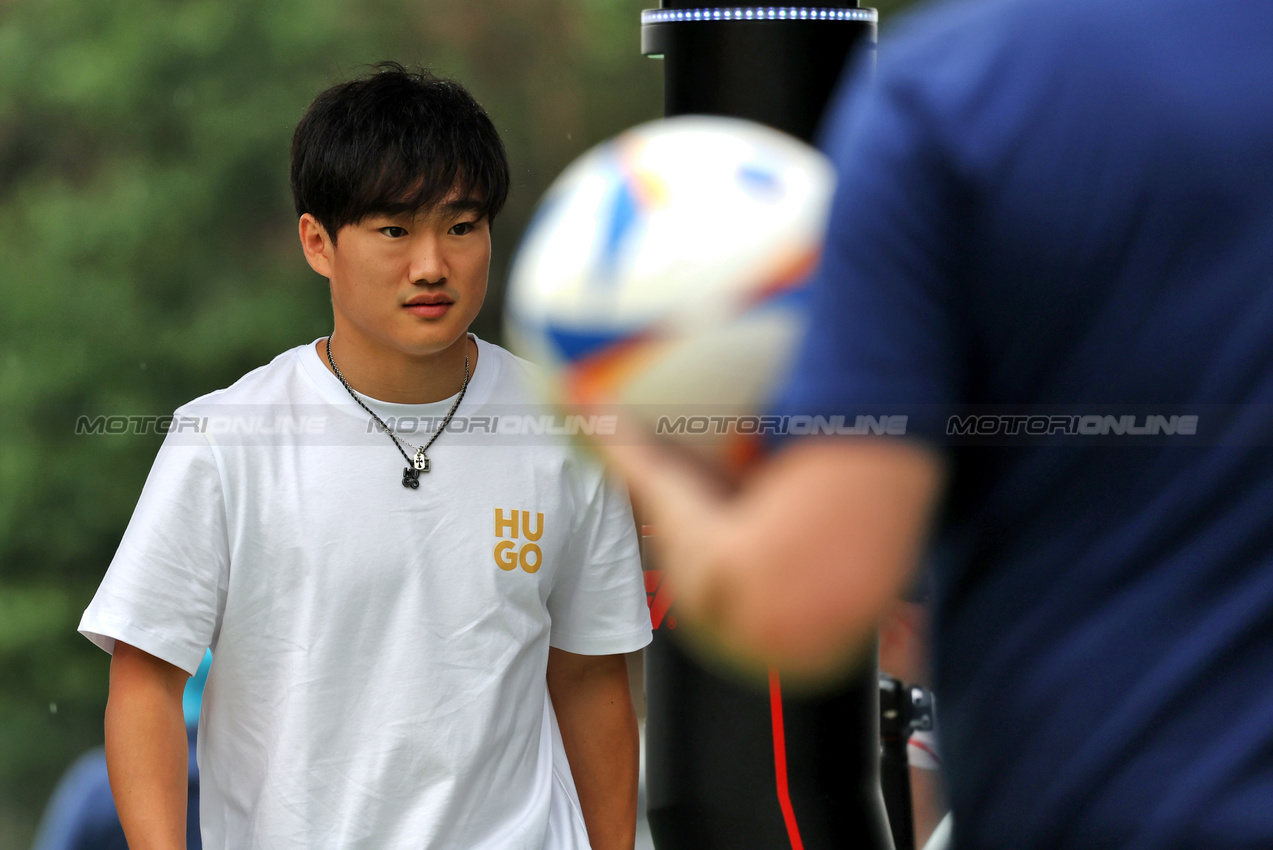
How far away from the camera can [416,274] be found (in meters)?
1.85

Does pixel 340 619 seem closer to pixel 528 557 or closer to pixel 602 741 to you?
pixel 528 557

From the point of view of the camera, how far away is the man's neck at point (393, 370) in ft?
6.48

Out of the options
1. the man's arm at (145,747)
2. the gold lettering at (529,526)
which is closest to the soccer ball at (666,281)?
the gold lettering at (529,526)

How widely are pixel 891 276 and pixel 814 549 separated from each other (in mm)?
158

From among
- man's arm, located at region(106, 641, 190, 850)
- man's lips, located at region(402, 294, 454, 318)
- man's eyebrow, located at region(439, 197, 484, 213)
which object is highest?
man's eyebrow, located at region(439, 197, 484, 213)

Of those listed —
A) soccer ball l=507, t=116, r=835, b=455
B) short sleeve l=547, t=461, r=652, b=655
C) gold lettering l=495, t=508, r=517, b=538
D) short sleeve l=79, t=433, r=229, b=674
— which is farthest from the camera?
short sleeve l=547, t=461, r=652, b=655

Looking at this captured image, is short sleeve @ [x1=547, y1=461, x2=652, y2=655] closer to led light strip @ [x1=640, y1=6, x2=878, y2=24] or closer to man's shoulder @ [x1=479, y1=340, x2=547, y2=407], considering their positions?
man's shoulder @ [x1=479, y1=340, x2=547, y2=407]

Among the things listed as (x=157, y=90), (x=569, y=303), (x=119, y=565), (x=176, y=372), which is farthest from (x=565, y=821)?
(x=157, y=90)

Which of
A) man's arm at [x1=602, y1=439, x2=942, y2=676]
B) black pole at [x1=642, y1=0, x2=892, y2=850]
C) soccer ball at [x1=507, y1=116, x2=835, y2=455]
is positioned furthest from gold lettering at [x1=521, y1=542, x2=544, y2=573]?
man's arm at [x1=602, y1=439, x2=942, y2=676]

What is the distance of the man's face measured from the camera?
1872 mm

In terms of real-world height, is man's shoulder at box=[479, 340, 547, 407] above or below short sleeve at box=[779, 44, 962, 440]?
below

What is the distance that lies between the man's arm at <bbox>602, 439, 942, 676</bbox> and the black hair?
1.06m

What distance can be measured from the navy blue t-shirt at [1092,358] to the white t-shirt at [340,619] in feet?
3.25

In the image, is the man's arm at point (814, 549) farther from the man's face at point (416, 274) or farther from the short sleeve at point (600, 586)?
the short sleeve at point (600, 586)
